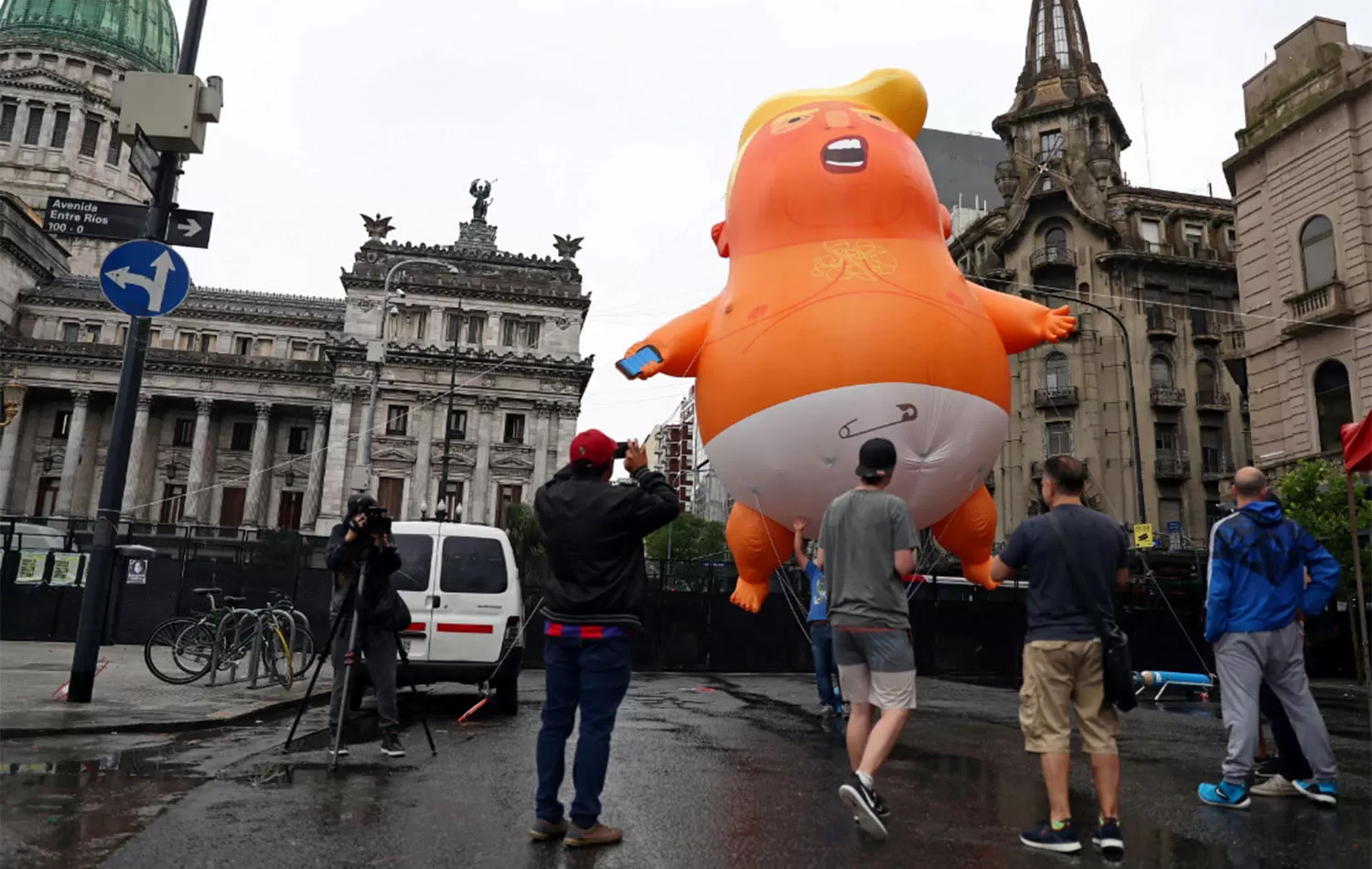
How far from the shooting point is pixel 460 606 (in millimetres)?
9805

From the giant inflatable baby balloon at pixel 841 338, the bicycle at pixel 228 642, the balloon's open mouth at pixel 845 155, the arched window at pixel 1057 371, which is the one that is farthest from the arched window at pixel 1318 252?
the bicycle at pixel 228 642

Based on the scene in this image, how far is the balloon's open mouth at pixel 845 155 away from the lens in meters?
7.94

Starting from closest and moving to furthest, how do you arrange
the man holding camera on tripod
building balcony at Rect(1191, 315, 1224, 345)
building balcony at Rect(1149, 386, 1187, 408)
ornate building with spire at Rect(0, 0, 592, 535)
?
1. the man holding camera on tripod
2. building balcony at Rect(1149, 386, 1187, 408)
3. building balcony at Rect(1191, 315, 1224, 345)
4. ornate building with spire at Rect(0, 0, 592, 535)

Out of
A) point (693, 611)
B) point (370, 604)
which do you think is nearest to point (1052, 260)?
point (693, 611)

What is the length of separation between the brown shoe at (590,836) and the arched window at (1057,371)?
42372 millimetres

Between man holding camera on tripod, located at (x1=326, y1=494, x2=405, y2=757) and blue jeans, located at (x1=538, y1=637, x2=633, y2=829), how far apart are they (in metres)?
2.59

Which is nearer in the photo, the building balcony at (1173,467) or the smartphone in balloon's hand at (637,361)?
the smartphone in balloon's hand at (637,361)

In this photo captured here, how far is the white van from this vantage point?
9664 mm

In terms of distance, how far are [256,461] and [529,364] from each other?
18.6m

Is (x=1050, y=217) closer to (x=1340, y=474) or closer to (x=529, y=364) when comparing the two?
(x=1340, y=474)

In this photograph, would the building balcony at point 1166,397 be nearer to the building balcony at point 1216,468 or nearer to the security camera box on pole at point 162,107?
the building balcony at point 1216,468

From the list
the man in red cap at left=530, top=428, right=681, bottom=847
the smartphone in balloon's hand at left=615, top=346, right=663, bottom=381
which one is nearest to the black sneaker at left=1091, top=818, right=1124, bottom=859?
the man in red cap at left=530, top=428, right=681, bottom=847

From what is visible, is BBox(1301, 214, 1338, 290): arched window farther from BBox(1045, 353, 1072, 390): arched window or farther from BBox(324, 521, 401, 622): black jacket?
BBox(324, 521, 401, 622): black jacket

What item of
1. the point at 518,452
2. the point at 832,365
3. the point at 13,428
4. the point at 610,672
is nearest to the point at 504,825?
the point at 610,672
